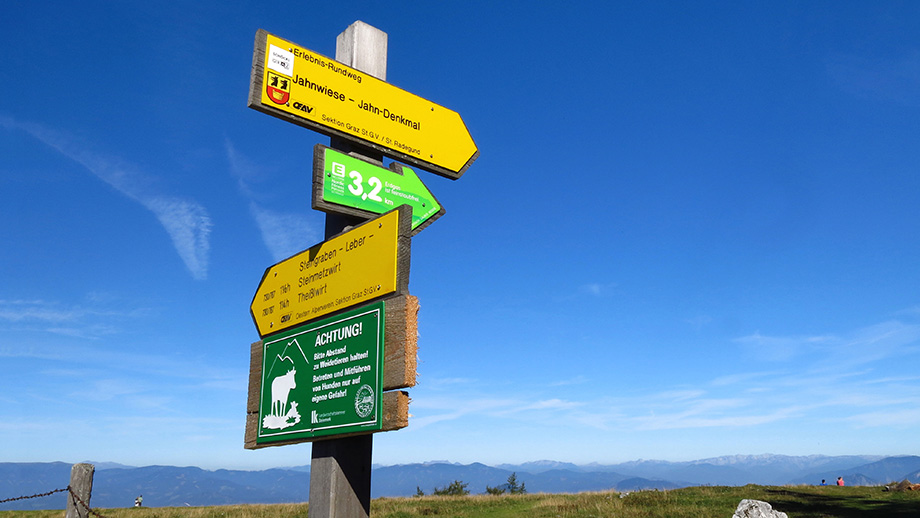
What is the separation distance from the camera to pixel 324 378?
596 centimetres

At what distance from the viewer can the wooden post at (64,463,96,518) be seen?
29.8ft

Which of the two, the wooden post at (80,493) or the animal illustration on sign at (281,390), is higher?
the animal illustration on sign at (281,390)

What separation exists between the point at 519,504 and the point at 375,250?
25361mm

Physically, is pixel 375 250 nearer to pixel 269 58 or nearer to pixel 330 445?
pixel 330 445

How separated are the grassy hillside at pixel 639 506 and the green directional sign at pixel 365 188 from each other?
1774 cm

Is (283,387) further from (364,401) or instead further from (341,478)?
(364,401)

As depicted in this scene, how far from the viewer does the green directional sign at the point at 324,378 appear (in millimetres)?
5391

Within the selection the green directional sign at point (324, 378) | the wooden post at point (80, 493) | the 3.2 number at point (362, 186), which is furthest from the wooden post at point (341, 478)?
the wooden post at point (80, 493)

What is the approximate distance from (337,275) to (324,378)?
3.32 feet

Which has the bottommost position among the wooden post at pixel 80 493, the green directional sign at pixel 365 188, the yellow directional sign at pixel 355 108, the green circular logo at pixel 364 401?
the wooden post at pixel 80 493

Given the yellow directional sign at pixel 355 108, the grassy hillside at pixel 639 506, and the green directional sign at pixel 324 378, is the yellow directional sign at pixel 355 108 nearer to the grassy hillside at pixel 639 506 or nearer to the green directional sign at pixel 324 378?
the green directional sign at pixel 324 378

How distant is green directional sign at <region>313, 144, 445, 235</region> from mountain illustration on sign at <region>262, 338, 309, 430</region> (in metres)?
1.56

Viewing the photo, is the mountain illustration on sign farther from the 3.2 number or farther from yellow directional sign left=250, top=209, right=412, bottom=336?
the 3.2 number

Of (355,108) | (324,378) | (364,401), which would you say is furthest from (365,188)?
(364,401)
